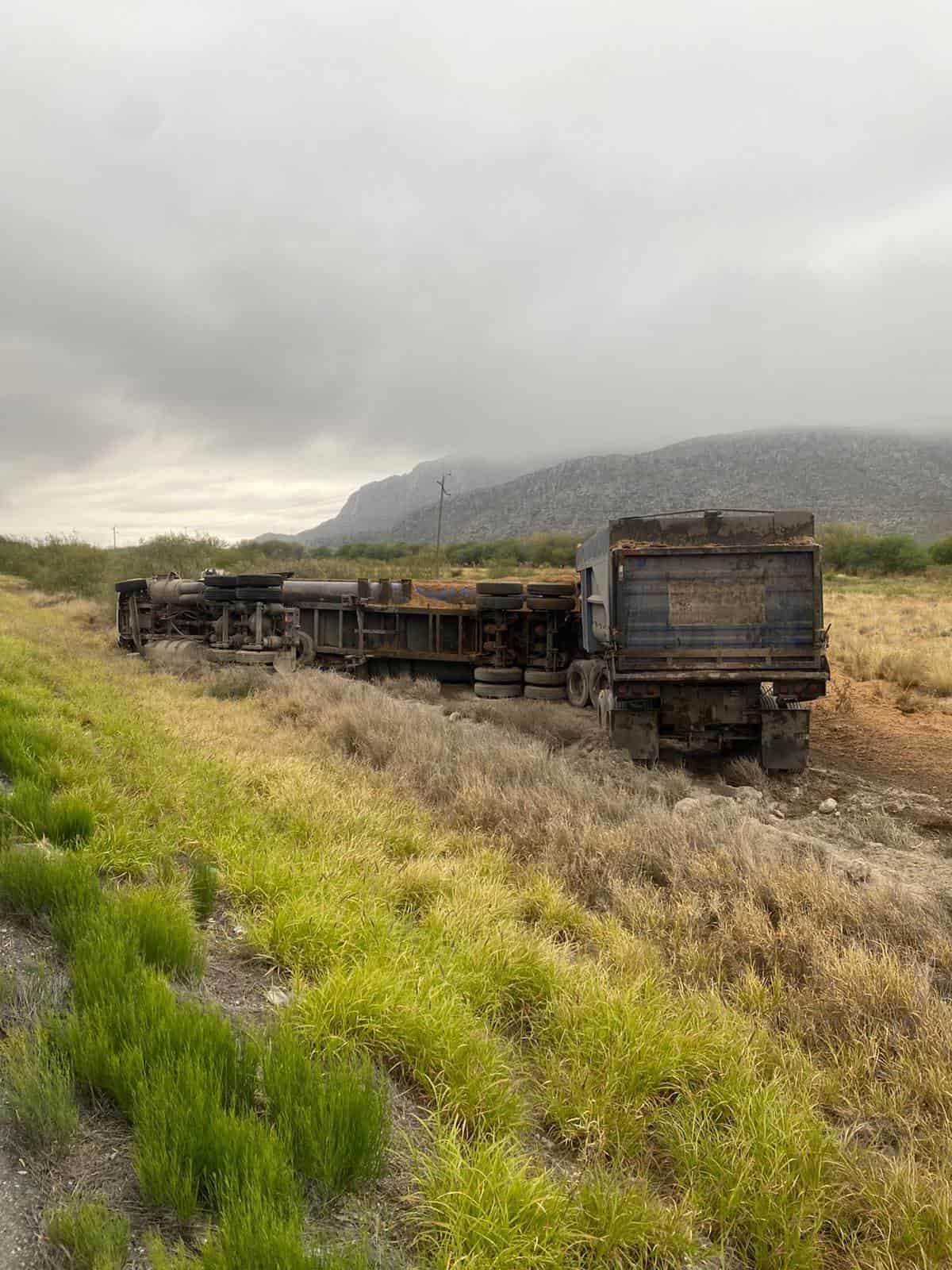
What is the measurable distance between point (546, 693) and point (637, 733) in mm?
4988

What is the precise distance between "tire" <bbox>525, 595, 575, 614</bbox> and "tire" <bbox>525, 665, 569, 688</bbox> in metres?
1.17

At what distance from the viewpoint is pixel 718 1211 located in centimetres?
215

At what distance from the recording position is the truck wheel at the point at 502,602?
1350 centimetres

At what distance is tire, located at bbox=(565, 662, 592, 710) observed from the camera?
1250cm

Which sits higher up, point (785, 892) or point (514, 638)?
point (514, 638)

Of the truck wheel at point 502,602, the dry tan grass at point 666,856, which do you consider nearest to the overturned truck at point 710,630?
the dry tan grass at point 666,856

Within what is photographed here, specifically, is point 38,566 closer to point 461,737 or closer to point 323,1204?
point 461,737

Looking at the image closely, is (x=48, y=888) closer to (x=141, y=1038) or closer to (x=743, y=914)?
(x=141, y=1038)

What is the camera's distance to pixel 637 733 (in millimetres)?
8414

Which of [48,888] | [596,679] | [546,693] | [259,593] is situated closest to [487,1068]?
[48,888]

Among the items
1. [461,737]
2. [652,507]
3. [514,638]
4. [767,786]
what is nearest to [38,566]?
[514,638]

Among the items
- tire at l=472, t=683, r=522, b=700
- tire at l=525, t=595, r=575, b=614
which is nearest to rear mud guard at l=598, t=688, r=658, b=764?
tire at l=525, t=595, r=575, b=614

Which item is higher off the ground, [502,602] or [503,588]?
[503,588]

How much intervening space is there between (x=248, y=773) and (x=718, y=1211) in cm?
476
